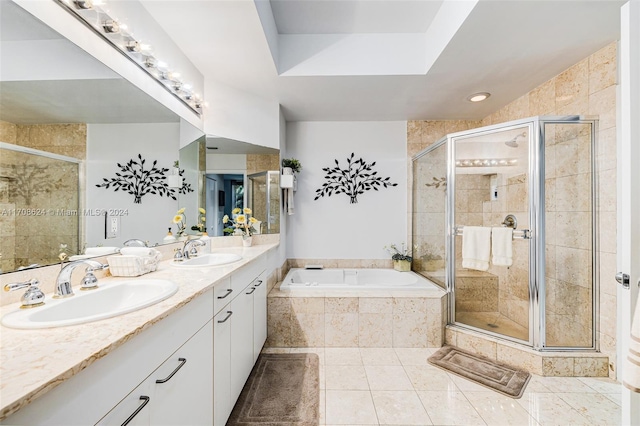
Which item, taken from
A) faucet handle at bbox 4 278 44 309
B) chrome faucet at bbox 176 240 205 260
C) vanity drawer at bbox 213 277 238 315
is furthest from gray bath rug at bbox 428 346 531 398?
faucet handle at bbox 4 278 44 309

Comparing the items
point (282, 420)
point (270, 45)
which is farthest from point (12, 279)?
point (270, 45)

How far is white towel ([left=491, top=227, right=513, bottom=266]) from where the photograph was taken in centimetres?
223

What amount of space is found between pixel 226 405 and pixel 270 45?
221cm

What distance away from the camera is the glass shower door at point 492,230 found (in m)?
2.18

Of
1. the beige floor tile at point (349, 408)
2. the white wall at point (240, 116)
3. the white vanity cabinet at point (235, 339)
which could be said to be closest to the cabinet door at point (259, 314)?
the white vanity cabinet at point (235, 339)

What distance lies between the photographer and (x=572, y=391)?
182 centimetres

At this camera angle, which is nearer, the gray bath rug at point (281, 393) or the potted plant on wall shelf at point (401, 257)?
the gray bath rug at point (281, 393)

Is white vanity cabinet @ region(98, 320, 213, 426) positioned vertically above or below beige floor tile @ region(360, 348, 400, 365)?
above

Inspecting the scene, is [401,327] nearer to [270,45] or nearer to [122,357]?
[122,357]

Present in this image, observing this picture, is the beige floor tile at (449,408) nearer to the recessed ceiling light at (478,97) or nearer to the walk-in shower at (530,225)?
the walk-in shower at (530,225)

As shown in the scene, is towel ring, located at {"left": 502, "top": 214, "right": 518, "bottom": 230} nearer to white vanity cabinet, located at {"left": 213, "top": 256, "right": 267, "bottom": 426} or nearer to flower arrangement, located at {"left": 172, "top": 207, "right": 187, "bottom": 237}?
white vanity cabinet, located at {"left": 213, "top": 256, "right": 267, "bottom": 426}

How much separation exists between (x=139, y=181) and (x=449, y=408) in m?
2.23

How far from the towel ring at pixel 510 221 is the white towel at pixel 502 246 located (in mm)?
37

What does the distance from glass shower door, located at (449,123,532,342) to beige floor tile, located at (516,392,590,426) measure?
1.46ft
